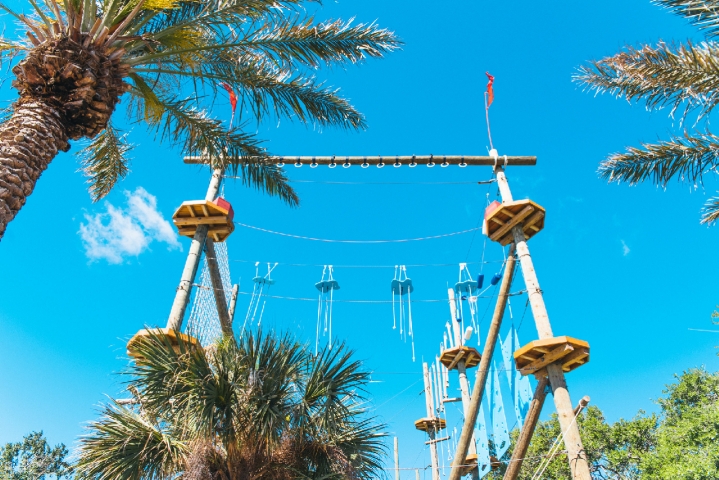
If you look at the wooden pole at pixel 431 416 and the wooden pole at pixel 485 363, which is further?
the wooden pole at pixel 431 416

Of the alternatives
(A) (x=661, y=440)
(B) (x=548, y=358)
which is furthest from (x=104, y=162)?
(A) (x=661, y=440)

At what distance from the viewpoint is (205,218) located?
28.6ft

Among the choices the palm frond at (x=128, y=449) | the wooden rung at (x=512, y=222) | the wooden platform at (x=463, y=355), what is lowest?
the palm frond at (x=128, y=449)

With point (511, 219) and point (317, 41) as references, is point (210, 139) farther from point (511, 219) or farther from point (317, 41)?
point (511, 219)

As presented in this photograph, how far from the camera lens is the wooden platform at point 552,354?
691cm

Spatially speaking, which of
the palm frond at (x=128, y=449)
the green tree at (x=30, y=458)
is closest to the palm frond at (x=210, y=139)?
the palm frond at (x=128, y=449)

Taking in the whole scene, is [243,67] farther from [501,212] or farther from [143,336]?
[501,212]

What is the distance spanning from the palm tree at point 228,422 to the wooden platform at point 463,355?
559 cm

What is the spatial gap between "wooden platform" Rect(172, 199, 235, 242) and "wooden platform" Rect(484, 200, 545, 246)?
466cm

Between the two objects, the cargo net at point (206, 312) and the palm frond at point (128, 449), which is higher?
the cargo net at point (206, 312)

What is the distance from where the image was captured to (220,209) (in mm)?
8586

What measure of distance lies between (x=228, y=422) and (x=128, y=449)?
1.18 m

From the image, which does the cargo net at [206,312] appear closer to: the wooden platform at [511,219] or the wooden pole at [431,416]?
the wooden platform at [511,219]

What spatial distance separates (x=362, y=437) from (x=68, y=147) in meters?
5.13
